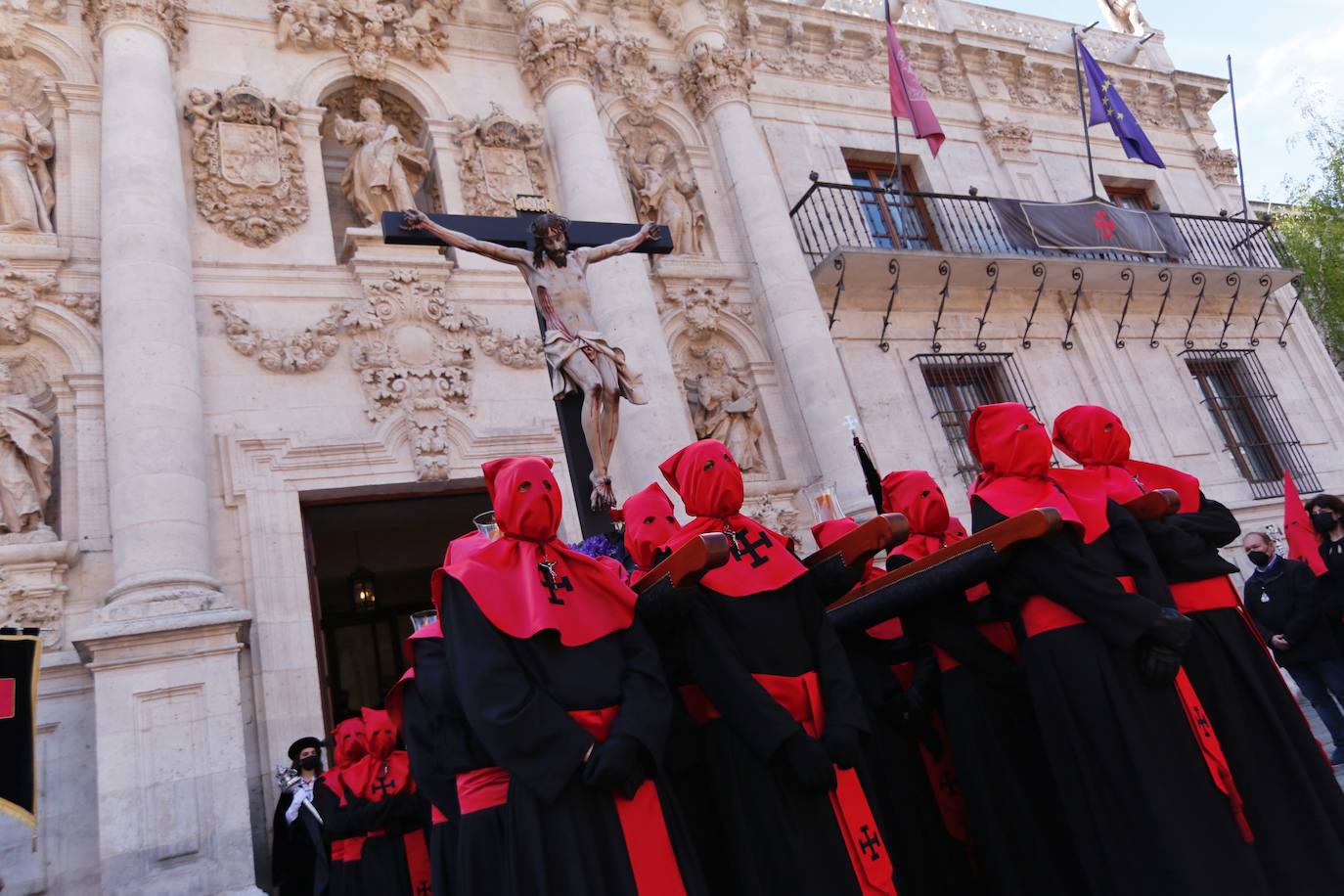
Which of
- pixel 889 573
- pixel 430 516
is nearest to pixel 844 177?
pixel 430 516

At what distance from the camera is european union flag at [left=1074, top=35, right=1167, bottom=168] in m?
13.2

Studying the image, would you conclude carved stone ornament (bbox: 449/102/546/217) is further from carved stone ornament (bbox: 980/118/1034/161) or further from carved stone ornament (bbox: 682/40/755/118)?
carved stone ornament (bbox: 980/118/1034/161)

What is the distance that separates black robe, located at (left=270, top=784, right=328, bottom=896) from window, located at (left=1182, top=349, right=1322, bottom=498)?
41.3 ft

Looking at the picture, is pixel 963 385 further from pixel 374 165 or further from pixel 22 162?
pixel 22 162

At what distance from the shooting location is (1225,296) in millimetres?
14297

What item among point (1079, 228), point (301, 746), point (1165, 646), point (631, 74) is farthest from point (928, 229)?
point (1165, 646)

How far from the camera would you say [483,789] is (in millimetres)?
3074

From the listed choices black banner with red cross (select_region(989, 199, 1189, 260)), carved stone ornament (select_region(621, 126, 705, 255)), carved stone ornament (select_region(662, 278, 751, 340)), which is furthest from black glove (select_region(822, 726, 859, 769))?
black banner with red cross (select_region(989, 199, 1189, 260))

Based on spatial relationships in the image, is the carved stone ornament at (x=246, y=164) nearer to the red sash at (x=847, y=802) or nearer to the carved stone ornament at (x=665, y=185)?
the carved stone ornament at (x=665, y=185)

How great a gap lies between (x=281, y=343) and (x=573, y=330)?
3960 mm

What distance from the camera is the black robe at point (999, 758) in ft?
12.6

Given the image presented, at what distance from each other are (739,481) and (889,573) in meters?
0.75

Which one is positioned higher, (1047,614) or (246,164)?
(246,164)

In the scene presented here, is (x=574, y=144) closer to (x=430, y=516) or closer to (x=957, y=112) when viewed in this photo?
(x=430, y=516)
